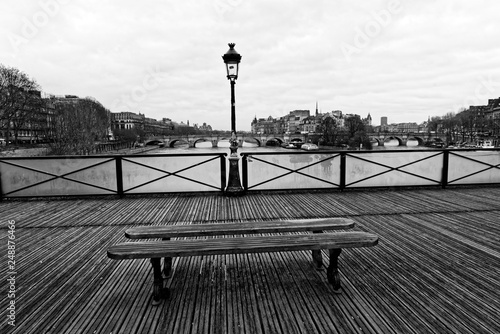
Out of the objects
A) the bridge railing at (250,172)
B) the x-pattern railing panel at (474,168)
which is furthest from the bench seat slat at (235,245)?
the x-pattern railing panel at (474,168)

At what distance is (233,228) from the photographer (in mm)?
3205

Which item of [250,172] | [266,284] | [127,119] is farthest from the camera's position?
[127,119]

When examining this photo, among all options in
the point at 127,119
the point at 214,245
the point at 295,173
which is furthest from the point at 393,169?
the point at 127,119

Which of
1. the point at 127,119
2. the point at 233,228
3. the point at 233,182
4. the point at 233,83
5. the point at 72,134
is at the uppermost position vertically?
the point at 127,119

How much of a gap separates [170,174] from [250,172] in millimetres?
2014

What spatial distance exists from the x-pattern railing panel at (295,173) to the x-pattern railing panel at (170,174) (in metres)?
1.00

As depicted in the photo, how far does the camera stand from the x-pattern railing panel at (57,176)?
6.79 m

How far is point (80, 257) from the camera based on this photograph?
3645mm

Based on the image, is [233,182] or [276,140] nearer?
[233,182]

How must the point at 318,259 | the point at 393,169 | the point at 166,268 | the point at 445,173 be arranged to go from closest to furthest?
the point at 166,268, the point at 318,259, the point at 393,169, the point at 445,173

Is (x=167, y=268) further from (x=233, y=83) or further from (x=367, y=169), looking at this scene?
(x=367, y=169)

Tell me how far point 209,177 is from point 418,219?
15.3 ft

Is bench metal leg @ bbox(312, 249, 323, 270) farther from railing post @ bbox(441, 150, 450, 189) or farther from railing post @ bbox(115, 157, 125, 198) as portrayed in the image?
railing post @ bbox(441, 150, 450, 189)

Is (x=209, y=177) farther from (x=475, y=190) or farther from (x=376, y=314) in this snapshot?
(x=475, y=190)
